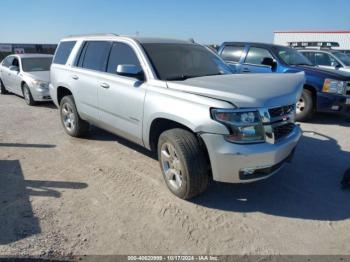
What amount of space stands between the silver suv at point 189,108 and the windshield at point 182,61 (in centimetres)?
2

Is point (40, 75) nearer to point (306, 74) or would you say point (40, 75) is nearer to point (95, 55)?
point (95, 55)

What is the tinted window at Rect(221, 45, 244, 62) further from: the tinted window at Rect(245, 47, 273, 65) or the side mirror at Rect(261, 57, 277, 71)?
the side mirror at Rect(261, 57, 277, 71)

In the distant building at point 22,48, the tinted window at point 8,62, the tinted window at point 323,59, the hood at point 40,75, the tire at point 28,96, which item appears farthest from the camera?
the distant building at point 22,48

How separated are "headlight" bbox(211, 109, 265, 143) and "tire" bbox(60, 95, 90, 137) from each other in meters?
3.38

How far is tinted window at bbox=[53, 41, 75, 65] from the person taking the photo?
6.11 m

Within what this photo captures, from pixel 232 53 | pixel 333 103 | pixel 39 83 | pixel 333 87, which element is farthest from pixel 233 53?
pixel 39 83

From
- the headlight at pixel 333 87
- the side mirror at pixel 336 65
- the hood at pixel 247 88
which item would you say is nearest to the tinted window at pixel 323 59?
the side mirror at pixel 336 65

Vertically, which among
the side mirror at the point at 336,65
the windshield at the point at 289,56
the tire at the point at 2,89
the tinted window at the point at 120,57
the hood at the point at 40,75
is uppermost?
the tinted window at the point at 120,57

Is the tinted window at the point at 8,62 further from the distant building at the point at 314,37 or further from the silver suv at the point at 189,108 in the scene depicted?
the distant building at the point at 314,37

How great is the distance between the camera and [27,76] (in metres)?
9.71

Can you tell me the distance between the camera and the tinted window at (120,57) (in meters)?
4.52

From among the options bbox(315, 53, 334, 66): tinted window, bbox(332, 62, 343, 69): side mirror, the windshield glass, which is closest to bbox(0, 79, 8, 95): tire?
Answer: bbox(315, 53, 334, 66): tinted window

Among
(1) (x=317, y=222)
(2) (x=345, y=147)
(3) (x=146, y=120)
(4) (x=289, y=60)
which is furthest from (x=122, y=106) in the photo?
(4) (x=289, y=60)

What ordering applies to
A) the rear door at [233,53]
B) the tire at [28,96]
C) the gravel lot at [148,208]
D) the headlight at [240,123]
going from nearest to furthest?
the gravel lot at [148,208] < the headlight at [240,123] < the rear door at [233,53] < the tire at [28,96]
